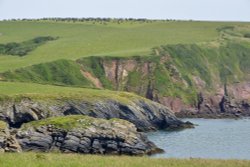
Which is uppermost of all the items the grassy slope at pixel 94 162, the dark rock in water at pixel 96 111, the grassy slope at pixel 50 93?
the grassy slope at pixel 94 162

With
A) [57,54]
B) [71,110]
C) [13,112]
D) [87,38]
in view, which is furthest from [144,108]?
[87,38]

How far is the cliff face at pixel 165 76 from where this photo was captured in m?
153

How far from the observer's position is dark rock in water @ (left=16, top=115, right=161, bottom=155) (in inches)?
3388

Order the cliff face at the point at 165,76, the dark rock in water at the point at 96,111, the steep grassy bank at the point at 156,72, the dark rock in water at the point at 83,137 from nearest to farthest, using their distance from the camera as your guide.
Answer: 1. the dark rock in water at the point at 83,137
2. the dark rock in water at the point at 96,111
3. the steep grassy bank at the point at 156,72
4. the cliff face at the point at 165,76

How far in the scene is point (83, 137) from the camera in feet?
286

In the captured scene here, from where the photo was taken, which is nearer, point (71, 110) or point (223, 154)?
point (223, 154)

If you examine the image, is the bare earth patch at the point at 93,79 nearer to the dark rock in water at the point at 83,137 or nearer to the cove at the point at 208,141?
the cove at the point at 208,141

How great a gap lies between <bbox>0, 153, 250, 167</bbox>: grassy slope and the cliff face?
92338 millimetres

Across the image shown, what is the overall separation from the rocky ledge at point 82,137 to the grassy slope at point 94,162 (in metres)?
36.1

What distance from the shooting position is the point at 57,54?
17062cm

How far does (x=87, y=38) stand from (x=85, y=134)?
351ft

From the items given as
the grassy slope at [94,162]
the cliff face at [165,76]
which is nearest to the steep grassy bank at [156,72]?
the cliff face at [165,76]

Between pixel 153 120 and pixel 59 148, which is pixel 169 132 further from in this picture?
→ pixel 59 148

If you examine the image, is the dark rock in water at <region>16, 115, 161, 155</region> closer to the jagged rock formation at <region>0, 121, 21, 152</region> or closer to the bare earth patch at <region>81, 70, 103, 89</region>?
the jagged rock formation at <region>0, 121, 21, 152</region>
